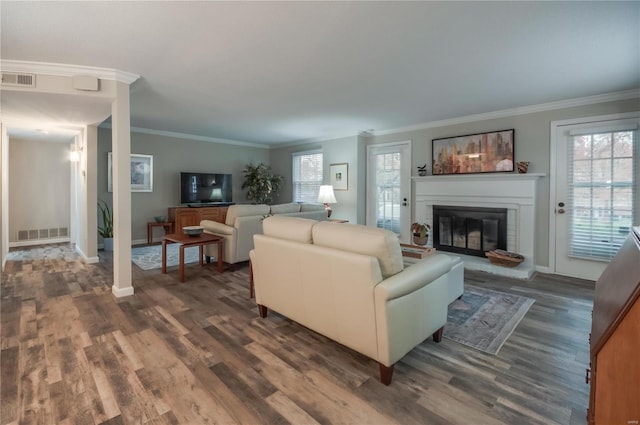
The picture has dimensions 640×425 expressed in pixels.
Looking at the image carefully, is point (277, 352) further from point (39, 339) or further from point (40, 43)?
point (40, 43)

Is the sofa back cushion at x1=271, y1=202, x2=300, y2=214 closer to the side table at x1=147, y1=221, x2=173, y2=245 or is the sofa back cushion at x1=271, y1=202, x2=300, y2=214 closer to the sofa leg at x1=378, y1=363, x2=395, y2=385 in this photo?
the side table at x1=147, y1=221, x2=173, y2=245

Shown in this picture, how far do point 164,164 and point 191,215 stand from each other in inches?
50.9

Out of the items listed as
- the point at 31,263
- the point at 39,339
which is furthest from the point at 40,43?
the point at 31,263

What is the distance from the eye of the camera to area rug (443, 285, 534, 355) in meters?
2.42

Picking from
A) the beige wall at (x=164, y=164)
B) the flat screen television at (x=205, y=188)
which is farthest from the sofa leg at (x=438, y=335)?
the beige wall at (x=164, y=164)

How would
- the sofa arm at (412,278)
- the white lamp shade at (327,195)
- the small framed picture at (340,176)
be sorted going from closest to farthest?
the sofa arm at (412,278), the white lamp shade at (327,195), the small framed picture at (340,176)

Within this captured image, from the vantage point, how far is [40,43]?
253cm

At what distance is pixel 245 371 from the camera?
6.52 feet

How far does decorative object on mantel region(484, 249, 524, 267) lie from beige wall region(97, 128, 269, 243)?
19.4 feet

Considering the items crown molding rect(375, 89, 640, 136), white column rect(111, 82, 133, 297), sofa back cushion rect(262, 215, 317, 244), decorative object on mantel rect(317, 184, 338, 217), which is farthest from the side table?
crown molding rect(375, 89, 640, 136)

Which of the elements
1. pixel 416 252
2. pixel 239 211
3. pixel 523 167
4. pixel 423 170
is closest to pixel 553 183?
pixel 523 167

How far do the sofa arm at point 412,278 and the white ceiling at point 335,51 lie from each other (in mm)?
1738

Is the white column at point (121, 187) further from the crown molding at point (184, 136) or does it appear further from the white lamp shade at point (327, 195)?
the white lamp shade at point (327, 195)

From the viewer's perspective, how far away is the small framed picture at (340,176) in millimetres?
6539
